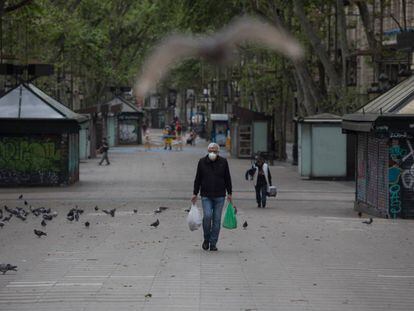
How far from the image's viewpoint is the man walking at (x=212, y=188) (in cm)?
1471

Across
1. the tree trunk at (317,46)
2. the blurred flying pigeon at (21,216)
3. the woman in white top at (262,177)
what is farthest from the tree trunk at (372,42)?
the blurred flying pigeon at (21,216)

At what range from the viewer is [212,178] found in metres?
14.8

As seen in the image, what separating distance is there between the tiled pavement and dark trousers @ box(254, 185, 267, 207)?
0.26m

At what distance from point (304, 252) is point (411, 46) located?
35.1ft

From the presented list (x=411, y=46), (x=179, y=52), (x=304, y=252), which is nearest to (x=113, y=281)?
(x=304, y=252)

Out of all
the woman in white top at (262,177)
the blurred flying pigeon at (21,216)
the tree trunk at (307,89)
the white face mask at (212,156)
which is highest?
the tree trunk at (307,89)

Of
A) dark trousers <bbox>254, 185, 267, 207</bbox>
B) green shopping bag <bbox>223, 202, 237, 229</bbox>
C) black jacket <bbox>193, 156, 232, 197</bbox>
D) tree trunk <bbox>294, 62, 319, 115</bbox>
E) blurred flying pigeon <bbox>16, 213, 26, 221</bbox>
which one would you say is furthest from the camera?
tree trunk <bbox>294, 62, 319, 115</bbox>

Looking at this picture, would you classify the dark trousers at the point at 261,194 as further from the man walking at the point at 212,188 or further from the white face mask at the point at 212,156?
the white face mask at the point at 212,156

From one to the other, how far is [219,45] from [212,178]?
28.7 m

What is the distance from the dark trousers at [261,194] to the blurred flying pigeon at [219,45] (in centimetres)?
1277

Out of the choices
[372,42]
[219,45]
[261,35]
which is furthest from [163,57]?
[372,42]

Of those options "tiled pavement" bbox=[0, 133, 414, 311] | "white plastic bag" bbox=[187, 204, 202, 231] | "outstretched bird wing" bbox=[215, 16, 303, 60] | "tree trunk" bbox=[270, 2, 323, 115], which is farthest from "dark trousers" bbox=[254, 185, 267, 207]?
"tree trunk" bbox=[270, 2, 323, 115]

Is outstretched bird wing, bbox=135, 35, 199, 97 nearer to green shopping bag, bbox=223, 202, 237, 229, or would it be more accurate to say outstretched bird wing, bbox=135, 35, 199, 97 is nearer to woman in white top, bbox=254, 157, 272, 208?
woman in white top, bbox=254, 157, 272, 208

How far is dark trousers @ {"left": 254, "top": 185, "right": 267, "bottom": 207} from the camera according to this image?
24016 millimetres
